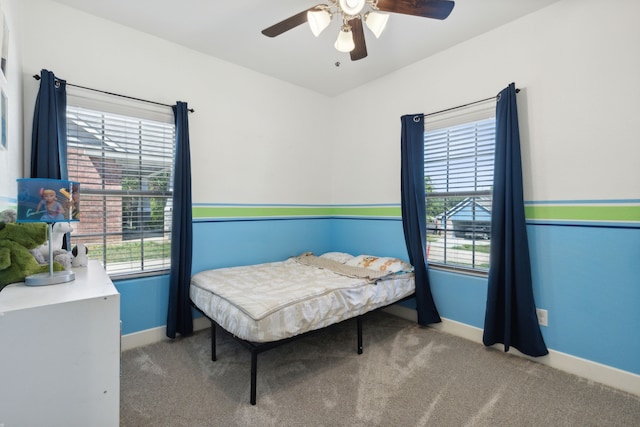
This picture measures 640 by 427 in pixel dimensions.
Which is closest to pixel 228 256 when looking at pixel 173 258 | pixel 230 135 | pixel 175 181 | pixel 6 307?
pixel 173 258

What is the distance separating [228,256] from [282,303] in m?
1.30

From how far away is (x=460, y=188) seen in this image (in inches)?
108

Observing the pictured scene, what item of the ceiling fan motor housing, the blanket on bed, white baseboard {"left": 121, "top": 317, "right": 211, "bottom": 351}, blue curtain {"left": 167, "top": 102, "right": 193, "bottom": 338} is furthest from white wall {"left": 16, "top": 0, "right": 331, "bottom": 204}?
the ceiling fan motor housing

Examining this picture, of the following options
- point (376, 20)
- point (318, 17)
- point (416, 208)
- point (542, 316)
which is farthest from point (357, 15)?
point (542, 316)

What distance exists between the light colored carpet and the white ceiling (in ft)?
8.42

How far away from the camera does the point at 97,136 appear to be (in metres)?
2.36

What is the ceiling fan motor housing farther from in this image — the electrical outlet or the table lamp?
the electrical outlet

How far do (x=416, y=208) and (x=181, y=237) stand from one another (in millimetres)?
2115

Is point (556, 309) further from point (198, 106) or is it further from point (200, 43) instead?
point (200, 43)

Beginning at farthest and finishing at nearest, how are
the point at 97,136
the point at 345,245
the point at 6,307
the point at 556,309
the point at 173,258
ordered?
the point at 345,245 → the point at 173,258 → the point at 97,136 → the point at 556,309 → the point at 6,307

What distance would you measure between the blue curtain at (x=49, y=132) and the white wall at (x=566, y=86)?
297 cm

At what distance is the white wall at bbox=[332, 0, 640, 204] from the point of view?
192 centimetres

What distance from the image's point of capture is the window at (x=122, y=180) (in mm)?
2301

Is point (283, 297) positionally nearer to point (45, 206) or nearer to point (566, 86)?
point (45, 206)
